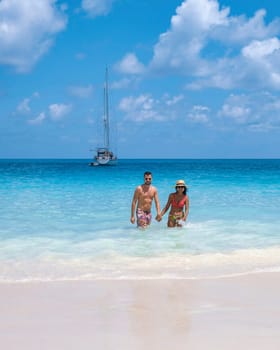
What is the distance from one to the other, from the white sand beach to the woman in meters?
3.72

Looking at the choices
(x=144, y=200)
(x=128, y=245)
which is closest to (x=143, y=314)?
(x=128, y=245)

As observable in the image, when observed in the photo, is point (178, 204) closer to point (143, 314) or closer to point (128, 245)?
point (128, 245)

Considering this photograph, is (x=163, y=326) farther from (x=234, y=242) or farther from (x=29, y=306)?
(x=234, y=242)

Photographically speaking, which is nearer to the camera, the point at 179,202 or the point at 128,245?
the point at 128,245

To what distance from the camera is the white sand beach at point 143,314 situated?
3596 millimetres

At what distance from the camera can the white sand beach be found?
360 cm

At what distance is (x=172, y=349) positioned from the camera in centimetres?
345

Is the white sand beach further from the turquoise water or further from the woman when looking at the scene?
the woman

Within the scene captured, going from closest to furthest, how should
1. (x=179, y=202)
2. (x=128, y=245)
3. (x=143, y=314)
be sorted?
(x=143, y=314)
(x=128, y=245)
(x=179, y=202)

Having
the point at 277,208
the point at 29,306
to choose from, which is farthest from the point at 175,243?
the point at 277,208

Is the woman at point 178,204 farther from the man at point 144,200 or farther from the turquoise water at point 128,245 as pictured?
the man at point 144,200

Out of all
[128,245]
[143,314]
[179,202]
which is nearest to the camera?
[143,314]

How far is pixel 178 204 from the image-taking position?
929cm

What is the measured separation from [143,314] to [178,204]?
5.17m
